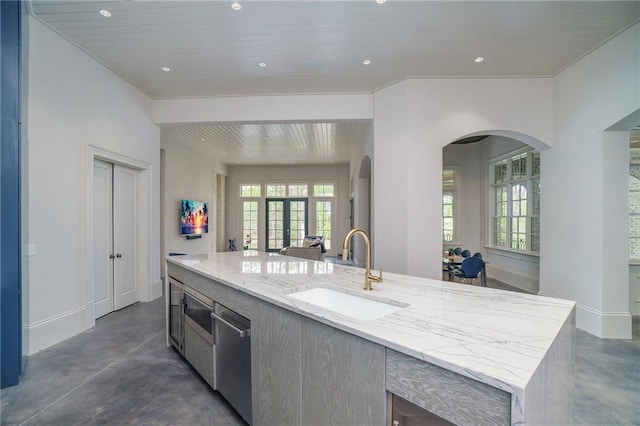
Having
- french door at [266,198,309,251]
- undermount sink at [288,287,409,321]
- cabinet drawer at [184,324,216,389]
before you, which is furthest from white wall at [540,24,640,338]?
french door at [266,198,309,251]

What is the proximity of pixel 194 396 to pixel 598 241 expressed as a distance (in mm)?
4647

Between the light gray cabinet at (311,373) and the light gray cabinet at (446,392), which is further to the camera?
the light gray cabinet at (311,373)

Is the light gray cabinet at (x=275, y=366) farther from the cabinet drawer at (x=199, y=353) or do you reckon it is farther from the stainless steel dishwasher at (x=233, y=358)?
the cabinet drawer at (x=199, y=353)

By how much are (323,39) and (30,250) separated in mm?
3907

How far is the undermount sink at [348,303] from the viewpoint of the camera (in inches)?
60.0

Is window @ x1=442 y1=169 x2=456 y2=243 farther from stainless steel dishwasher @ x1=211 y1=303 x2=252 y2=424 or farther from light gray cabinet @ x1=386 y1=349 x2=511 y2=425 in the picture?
light gray cabinet @ x1=386 y1=349 x2=511 y2=425

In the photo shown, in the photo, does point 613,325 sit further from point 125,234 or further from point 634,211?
point 125,234

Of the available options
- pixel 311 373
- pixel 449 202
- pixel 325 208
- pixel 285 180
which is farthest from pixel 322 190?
pixel 311 373

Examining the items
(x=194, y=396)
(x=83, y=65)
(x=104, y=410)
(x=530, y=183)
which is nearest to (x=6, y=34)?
(x=83, y=65)

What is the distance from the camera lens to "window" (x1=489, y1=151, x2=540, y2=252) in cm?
510

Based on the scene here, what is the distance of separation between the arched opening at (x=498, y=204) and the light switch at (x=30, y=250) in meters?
5.95

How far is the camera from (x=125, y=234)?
4.23 m

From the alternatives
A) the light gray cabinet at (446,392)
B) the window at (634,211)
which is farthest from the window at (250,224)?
the light gray cabinet at (446,392)

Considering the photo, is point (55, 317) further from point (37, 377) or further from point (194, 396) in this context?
point (194, 396)
